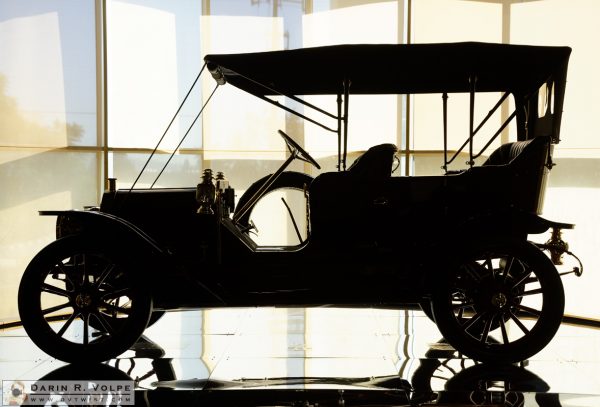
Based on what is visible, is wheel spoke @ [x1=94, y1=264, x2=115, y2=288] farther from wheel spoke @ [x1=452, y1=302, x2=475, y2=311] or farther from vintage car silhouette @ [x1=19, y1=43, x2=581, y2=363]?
wheel spoke @ [x1=452, y1=302, x2=475, y2=311]

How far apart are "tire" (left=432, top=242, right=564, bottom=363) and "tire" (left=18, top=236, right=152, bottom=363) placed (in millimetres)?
1563

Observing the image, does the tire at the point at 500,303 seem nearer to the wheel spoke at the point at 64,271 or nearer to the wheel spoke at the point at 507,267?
the wheel spoke at the point at 507,267

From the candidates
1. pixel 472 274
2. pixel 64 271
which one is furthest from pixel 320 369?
pixel 64 271

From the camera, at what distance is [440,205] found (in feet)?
12.2

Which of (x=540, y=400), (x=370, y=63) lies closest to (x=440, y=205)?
(x=370, y=63)

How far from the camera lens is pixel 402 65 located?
Result: 393 cm

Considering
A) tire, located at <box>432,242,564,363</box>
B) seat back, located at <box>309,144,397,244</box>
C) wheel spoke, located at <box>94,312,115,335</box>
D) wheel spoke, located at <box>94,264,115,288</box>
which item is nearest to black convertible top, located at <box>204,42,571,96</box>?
seat back, located at <box>309,144,397,244</box>

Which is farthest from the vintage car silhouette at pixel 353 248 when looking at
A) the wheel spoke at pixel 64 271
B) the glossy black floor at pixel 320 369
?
the glossy black floor at pixel 320 369

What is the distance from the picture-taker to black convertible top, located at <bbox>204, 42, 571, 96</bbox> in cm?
373

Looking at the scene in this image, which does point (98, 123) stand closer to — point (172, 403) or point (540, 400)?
point (172, 403)

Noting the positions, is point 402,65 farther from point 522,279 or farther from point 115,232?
point 115,232

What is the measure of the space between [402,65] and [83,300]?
216 centimetres

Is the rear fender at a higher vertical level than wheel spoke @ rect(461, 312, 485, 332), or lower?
higher

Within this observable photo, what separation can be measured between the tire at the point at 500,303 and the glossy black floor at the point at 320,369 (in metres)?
0.11
